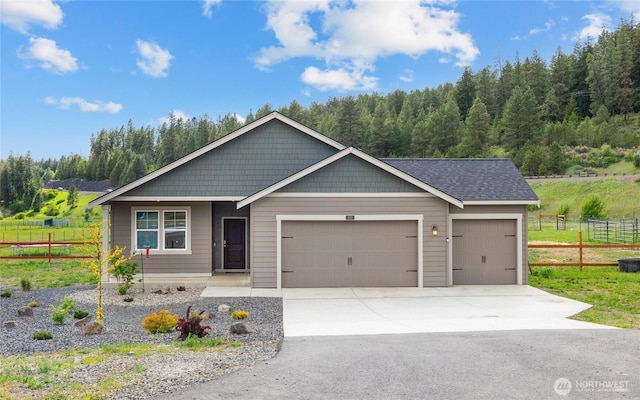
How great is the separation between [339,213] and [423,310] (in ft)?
13.4

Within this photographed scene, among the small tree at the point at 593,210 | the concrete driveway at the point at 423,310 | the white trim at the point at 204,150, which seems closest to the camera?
the concrete driveway at the point at 423,310

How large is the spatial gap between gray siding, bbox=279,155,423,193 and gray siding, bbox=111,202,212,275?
358cm

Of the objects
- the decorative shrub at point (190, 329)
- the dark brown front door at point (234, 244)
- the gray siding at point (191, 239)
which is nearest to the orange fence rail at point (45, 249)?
the gray siding at point (191, 239)

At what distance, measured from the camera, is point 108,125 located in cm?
12850

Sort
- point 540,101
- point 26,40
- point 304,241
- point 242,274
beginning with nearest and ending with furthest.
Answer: point 304,241 < point 242,274 < point 26,40 < point 540,101

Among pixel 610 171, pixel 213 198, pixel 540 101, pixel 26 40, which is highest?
pixel 540 101

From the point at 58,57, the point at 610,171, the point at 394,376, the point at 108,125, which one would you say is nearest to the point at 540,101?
the point at 610,171

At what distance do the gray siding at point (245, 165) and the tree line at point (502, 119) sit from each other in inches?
2000

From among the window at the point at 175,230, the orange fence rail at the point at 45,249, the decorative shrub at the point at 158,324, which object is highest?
the window at the point at 175,230

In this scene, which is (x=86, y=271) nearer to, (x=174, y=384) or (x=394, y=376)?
(x=174, y=384)

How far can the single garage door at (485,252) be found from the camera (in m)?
14.5

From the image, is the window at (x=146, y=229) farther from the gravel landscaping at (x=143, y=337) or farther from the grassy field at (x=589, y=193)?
the grassy field at (x=589, y=193)

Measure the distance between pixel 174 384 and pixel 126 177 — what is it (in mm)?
94326

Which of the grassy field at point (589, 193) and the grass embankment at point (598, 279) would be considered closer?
the grass embankment at point (598, 279)
